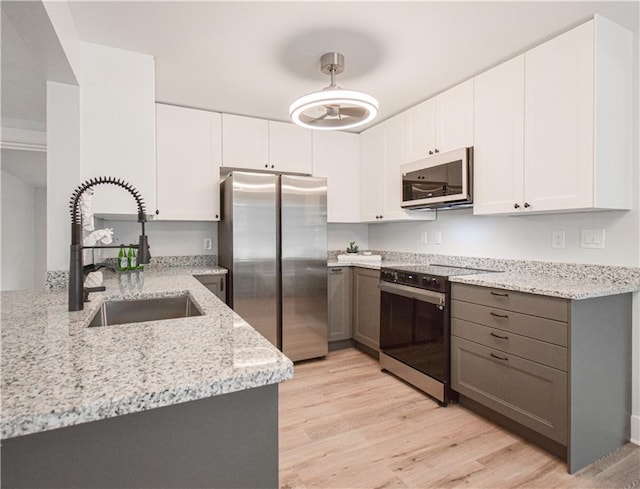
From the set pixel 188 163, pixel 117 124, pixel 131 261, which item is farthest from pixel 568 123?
pixel 131 261

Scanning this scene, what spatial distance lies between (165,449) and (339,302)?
2.99 m

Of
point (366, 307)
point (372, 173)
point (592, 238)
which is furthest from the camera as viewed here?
point (372, 173)

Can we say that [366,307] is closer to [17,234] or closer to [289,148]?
[289,148]

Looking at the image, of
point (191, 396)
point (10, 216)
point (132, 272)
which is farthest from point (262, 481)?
point (10, 216)

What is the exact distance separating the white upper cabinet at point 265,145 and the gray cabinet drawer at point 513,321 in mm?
2189

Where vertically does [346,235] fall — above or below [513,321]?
above

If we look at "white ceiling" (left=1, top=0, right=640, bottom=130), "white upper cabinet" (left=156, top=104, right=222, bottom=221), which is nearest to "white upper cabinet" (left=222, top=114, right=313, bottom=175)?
"white upper cabinet" (left=156, top=104, right=222, bottom=221)

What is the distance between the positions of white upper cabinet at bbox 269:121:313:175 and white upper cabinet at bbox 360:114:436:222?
657 millimetres

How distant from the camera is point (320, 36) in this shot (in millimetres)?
2105

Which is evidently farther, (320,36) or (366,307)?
(366,307)

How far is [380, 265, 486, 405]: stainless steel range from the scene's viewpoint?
2.43m

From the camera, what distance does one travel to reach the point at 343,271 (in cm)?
365

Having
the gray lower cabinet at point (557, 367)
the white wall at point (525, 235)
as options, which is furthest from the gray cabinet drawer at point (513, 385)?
the white wall at point (525, 235)

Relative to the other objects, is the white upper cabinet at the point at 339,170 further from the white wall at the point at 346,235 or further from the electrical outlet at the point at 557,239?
the electrical outlet at the point at 557,239
